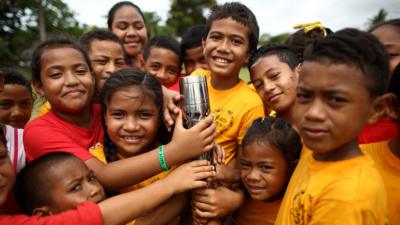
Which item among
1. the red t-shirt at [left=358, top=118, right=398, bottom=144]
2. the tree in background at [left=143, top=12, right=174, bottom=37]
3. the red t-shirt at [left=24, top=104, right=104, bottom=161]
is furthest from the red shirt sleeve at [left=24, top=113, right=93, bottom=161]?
the tree in background at [left=143, top=12, right=174, bottom=37]

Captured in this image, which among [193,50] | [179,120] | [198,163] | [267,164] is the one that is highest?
[193,50]

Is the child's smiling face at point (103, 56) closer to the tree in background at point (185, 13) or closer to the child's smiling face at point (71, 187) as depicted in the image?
the child's smiling face at point (71, 187)

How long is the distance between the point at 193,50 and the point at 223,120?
173 cm

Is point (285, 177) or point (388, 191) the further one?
point (285, 177)

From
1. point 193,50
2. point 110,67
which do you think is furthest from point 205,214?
point 193,50

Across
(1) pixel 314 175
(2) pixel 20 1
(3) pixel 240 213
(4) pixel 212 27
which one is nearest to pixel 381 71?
(1) pixel 314 175

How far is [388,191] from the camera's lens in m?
1.62

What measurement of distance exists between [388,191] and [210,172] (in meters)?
0.87

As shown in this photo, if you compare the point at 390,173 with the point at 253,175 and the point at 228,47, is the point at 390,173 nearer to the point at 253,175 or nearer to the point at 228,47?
the point at 253,175

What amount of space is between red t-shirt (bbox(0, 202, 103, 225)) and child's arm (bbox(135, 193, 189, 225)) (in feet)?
1.23

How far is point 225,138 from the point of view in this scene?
255 cm

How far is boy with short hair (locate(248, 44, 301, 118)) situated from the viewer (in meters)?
2.56

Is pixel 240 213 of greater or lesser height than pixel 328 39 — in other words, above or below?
below

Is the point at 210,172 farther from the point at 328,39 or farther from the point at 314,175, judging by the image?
the point at 328,39
